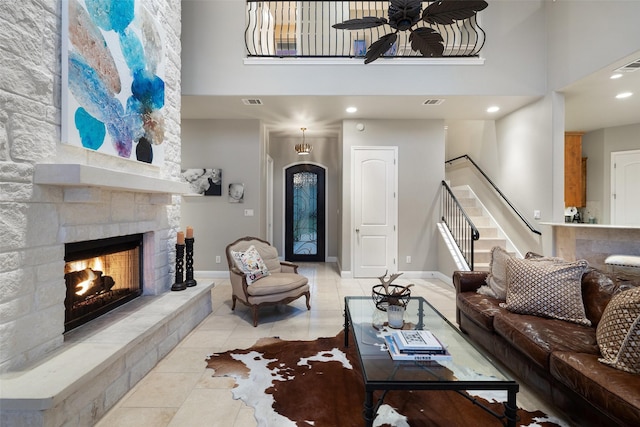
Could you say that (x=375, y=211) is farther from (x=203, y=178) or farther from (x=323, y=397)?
(x=323, y=397)

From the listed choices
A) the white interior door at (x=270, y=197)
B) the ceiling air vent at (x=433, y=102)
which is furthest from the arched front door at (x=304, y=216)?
the ceiling air vent at (x=433, y=102)

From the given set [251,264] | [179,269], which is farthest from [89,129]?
[251,264]

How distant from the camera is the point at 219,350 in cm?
272

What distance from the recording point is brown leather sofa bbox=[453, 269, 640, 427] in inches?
56.3

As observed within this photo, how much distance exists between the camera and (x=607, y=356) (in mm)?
1641

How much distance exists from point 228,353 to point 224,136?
12.8 feet

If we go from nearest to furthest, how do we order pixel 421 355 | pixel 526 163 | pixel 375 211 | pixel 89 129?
pixel 421 355 → pixel 89 129 → pixel 526 163 → pixel 375 211

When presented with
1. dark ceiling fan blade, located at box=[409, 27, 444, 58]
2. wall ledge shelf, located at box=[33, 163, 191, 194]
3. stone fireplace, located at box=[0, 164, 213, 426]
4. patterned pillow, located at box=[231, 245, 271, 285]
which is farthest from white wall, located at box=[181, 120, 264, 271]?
dark ceiling fan blade, located at box=[409, 27, 444, 58]

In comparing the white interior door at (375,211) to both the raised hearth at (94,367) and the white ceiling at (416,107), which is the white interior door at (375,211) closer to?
the white ceiling at (416,107)

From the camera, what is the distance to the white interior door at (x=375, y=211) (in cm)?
547

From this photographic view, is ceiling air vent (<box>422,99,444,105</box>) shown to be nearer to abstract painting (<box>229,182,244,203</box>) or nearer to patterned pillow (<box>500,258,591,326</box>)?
patterned pillow (<box>500,258,591,326</box>)

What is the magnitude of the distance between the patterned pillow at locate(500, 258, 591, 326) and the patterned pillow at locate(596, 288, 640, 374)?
0.44 metres

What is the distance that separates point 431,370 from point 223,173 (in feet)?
15.6

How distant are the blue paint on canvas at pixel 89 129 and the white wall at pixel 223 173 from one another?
314cm
